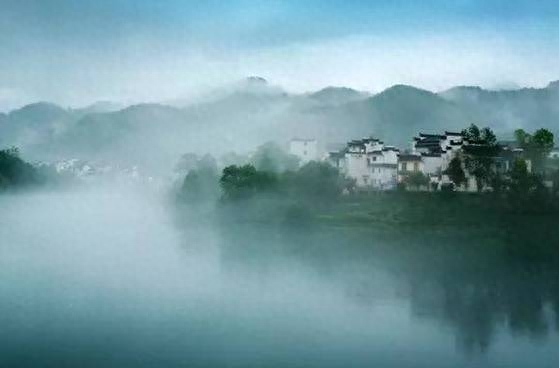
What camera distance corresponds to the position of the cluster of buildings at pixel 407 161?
15906 mm

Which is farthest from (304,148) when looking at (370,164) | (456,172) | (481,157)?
(481,157)

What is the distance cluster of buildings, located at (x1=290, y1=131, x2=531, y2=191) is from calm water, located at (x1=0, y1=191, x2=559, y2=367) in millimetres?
3321

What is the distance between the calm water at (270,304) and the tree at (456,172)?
288cm

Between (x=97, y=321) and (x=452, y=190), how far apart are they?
9893 millimetres

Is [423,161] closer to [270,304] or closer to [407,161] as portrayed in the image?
[407,161]

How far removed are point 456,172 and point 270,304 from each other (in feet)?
26.9

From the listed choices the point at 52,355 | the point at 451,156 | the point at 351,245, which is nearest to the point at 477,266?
the point at 351,245

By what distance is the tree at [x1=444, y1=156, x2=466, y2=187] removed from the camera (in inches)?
608

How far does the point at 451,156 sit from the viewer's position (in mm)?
16500

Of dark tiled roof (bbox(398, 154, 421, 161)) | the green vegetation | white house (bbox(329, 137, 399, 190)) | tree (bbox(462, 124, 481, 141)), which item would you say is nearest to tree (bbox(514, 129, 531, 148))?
tree (bbox(462, 124, 481, 141))

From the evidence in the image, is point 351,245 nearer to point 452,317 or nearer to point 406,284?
point 406,284

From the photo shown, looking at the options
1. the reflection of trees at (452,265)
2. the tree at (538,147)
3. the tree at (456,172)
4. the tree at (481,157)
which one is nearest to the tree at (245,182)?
the reflection of trees at (452,265)

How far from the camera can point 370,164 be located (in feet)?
58.6

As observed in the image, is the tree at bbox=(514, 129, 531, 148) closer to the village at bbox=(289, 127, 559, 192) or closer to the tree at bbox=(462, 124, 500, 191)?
the village at bbox=(289, 127, 559, 192)
